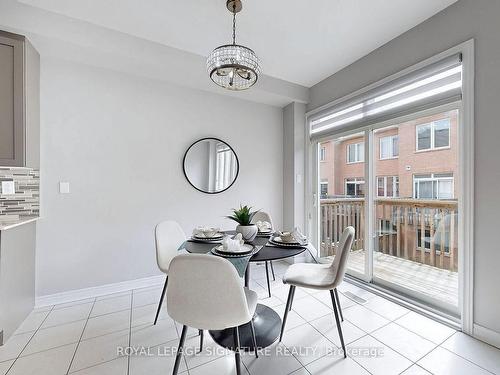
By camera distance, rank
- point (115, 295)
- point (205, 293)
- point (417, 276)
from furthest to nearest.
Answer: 1. point (115, 295)
2. point (417, 276)
3. point (205, 293)

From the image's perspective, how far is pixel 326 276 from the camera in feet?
6.13

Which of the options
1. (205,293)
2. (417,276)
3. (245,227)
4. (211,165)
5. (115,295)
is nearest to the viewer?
(205,293)

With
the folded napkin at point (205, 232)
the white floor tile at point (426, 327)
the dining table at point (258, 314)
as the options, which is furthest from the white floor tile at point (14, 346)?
the white floor tile at point (426, 327)

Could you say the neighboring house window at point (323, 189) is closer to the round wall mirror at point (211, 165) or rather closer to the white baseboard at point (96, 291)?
the round wall mirror at point (211, 165)

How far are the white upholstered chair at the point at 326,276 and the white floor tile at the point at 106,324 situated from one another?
4.52 feet

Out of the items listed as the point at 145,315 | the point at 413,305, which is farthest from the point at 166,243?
the point at 413,305

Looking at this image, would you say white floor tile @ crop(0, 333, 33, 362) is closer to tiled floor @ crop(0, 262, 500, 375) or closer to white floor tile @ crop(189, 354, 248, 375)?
tiled floor @ crop(0, 262, 500, 375)

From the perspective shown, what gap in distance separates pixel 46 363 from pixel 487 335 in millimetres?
3150

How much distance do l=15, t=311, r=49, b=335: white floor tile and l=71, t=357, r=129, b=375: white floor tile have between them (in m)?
0.85

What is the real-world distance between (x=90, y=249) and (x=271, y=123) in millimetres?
2890

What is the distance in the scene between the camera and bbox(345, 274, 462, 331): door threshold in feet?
6.55

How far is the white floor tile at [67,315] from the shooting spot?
2.05 metres

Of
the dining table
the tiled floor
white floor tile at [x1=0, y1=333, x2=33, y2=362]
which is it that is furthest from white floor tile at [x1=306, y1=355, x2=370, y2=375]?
white floor tile at [x1=0, y1=333, x2=33, y2=362]

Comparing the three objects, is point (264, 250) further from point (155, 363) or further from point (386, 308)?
point (386, 308)
